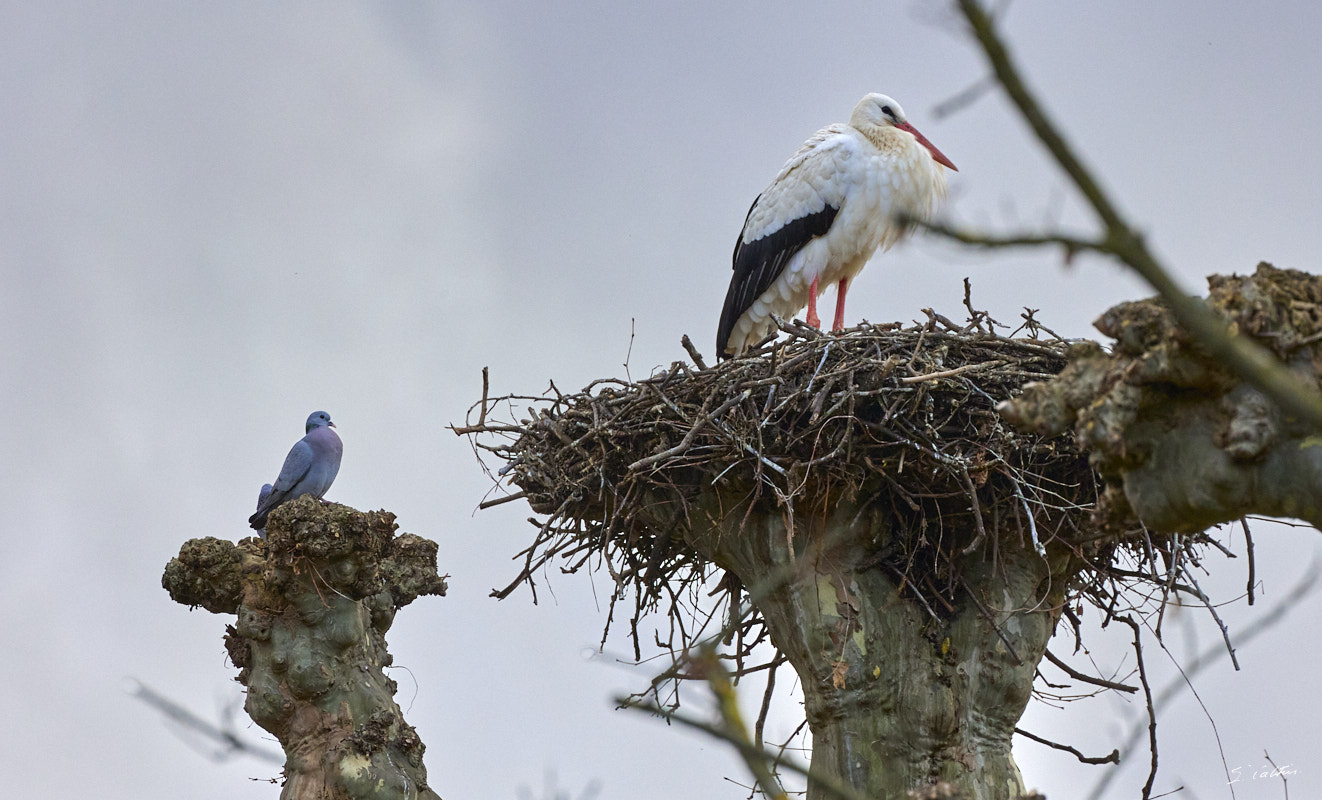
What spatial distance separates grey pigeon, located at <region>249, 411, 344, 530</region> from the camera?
27.6 ft

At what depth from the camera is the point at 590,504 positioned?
6.04 metres

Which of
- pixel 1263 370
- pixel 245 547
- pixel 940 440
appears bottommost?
pixel 1263 370

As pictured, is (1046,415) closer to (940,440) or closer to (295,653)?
(940,440)

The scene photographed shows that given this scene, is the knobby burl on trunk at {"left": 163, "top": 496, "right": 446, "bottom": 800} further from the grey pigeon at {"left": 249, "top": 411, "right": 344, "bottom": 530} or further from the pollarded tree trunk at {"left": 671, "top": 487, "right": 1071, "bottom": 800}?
the pollarded tree trunk at {"left": 671, "top": 487, "right": 1071, "bottom": 800}

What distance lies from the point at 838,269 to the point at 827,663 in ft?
9.46

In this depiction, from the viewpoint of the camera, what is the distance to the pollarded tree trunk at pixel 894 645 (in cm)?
563

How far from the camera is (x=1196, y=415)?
2826 mm

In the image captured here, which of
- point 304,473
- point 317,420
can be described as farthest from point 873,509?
point 317,420

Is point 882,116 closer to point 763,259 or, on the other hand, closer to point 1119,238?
point 763,259

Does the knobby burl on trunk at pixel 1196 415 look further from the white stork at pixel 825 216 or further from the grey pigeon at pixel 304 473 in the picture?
the grey pigeon at pixel 304 473

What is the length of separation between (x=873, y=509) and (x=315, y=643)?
3110mm

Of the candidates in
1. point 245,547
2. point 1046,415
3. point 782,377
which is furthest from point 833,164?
point 1046,415

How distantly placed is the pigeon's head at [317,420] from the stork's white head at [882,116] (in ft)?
14.1

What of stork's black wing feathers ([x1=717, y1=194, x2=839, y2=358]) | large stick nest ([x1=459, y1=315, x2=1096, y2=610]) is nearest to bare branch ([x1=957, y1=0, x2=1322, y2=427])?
large stick nest ([x1=459, y1=315, x2=1096, y2=610])
